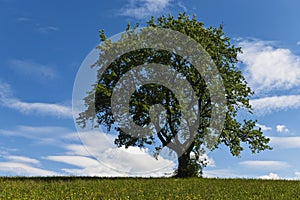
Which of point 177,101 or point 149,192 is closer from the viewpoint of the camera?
point 149,192

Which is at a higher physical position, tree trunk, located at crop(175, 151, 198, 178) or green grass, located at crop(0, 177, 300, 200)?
tree trunk, located at crop(175, 151, 198, 178)

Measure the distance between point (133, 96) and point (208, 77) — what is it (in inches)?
256

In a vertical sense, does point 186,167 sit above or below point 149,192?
above

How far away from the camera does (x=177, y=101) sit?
101 ft

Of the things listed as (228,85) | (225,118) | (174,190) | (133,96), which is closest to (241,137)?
(225,118)

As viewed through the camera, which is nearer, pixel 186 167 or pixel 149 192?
pixel 149 192

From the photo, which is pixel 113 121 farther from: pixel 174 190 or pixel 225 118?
pixel 174 190

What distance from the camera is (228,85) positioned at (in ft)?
107

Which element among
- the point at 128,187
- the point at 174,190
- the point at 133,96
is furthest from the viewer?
the point at 133,96

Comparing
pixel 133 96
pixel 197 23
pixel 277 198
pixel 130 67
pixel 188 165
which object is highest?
pixel 197 23

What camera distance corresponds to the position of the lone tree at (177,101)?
31.2 meters

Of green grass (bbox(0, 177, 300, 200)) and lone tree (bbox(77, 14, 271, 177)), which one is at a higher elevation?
lone tree (bbox(77, 14, 271, 177))

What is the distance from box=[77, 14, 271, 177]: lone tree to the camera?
103 feet

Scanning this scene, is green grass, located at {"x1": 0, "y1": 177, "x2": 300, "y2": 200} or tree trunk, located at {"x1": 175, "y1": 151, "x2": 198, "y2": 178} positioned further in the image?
tree trunk, located at {"x1": 175, "y1": 151, "x2": 198, "y2": 178}
